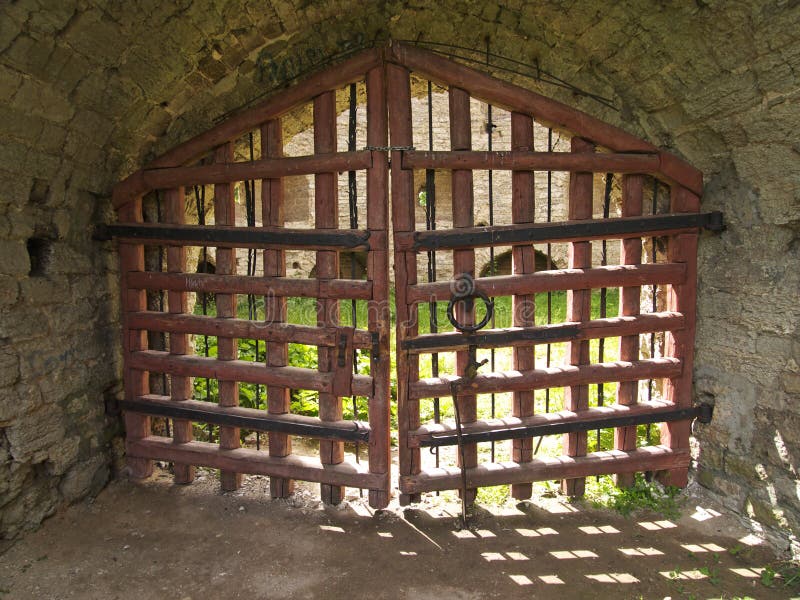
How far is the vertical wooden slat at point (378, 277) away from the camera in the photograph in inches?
121

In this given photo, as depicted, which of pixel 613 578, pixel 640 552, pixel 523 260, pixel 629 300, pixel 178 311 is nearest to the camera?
pixel 613 578

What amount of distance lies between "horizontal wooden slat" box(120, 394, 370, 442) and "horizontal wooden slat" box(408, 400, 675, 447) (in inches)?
15.1

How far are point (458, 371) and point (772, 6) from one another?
7.98 feet

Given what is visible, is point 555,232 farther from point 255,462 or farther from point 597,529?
point 255,462

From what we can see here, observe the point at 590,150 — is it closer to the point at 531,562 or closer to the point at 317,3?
the point at 317,3

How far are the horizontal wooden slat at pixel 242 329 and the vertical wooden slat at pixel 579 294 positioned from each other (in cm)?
133

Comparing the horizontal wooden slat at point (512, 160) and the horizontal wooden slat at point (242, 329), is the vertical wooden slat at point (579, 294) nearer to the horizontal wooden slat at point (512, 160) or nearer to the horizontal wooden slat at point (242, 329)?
the horizontal wooden slat at point (512, 160)

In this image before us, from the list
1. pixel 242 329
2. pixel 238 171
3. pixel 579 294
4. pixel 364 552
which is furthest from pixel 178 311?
pixel 579 294

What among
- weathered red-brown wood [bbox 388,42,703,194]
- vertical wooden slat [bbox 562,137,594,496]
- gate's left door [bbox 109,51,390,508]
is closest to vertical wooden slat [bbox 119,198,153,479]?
gate's left door [bbox 109,51,390,508]

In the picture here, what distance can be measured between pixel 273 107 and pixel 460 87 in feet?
3.81

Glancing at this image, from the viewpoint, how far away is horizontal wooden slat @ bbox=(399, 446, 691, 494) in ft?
10.7

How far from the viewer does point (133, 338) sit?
11.7 ft

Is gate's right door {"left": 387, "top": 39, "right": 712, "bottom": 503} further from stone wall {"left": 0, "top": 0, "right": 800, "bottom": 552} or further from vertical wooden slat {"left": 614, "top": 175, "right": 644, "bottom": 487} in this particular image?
stone wall {"left": 0, "top": 0, "right": 800, "bottom": 552}

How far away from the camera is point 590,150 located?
3219mm
